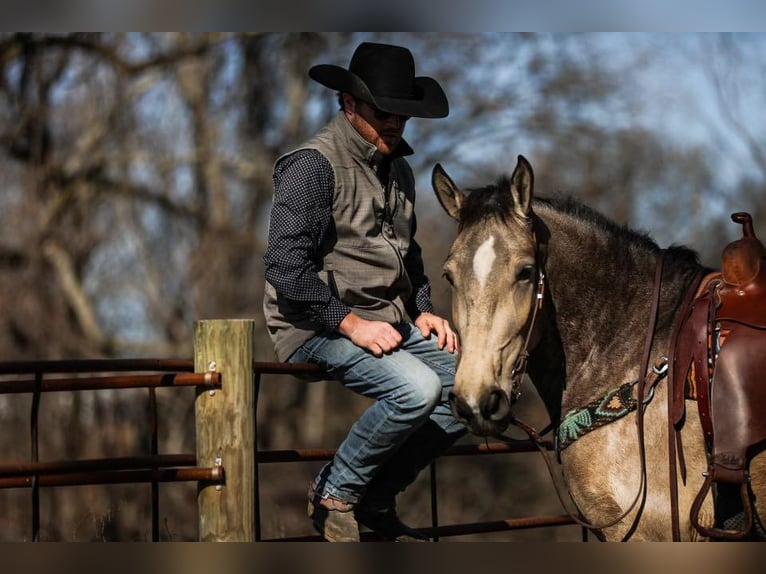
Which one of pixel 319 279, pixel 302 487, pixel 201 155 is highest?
pixel 201 155

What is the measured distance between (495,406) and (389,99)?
4.66 feet

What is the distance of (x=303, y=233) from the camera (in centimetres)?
390

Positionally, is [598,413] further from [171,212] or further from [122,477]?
[171,212]

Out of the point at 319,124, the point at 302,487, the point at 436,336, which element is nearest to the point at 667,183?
the point at 319,124

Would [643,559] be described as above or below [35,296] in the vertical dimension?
below

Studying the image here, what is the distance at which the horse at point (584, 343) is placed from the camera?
354 centimetres

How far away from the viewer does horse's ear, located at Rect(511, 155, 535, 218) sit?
3.67 m

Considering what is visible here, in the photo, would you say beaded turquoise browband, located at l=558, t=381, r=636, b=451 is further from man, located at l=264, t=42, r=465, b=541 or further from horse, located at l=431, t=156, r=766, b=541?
man, located at l=264, t=42, r=465, b=541

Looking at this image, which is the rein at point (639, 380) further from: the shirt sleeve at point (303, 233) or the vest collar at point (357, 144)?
the vest collar at point (357, 144)

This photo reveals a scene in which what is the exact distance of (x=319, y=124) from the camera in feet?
53.2

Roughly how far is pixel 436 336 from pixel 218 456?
1.07 meters

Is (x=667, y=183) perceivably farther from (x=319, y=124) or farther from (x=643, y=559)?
(x=643, y=559)

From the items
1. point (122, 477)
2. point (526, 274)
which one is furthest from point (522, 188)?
point (122, 477)

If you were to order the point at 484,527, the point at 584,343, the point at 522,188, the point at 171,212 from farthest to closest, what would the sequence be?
the point at 171,212, the point at 484,527, the point at 584,343, the point at 522,188
